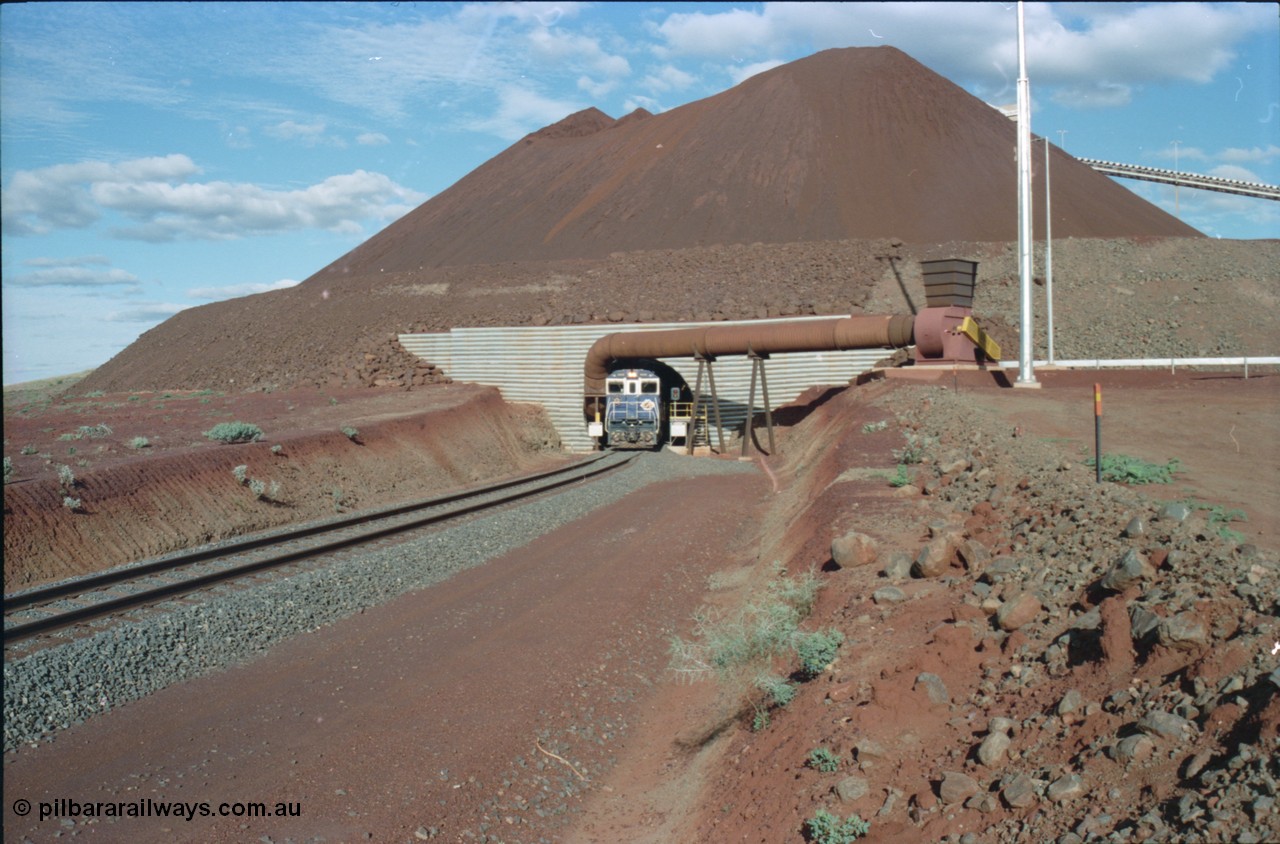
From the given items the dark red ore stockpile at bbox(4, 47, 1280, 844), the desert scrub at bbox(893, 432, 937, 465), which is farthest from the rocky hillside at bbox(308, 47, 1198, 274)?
the desert scrub at bbox(893, 432, 937, 465)

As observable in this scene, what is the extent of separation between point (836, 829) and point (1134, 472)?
8.03m

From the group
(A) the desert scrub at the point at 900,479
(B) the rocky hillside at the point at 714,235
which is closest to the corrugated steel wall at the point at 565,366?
(B) the rocky hillside at the point at 714,235

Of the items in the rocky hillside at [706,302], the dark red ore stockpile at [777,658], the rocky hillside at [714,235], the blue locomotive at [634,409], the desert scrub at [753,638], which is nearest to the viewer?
the dark red ore stockpile at [777,658]

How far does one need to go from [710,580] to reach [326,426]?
20.4 metres

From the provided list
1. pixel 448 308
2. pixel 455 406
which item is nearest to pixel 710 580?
pixel 455 406

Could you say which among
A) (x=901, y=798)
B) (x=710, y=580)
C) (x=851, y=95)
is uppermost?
(x=851, y=95)

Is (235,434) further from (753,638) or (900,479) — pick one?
(753,638)

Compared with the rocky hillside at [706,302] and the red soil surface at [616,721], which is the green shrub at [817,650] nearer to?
the red soil surface at [616,721]

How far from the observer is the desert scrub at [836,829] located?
563 centimetres

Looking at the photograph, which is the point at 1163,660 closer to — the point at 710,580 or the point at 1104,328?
the point at 710,580

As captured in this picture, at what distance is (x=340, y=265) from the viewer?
99.5m

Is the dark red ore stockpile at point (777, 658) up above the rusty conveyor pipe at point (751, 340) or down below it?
below

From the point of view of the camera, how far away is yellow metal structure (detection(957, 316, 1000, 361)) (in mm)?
31250

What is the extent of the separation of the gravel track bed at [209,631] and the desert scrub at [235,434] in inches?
441
